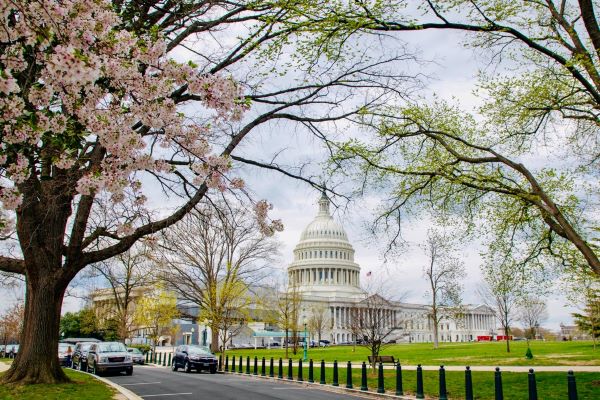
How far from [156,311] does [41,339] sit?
36114 millimetres

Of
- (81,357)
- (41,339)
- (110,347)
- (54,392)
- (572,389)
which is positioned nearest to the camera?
(572,389)

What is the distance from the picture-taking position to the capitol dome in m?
133

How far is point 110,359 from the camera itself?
83.0 ft

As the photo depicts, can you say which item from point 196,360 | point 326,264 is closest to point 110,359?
point 196,360

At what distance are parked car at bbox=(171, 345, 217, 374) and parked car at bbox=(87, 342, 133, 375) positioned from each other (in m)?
3.94

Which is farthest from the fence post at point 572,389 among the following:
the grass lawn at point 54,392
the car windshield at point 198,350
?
the car windshield at point 198,350

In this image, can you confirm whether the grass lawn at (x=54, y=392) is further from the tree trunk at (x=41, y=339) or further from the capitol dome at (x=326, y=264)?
the capitol dome at (x=326, y=264)

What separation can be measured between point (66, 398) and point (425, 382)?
11.7m

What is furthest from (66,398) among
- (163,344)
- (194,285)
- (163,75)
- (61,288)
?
(163,344)

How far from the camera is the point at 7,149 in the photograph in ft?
23.9

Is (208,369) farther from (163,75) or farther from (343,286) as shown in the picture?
(343,286)

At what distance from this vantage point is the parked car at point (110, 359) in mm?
25188

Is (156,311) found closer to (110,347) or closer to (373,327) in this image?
(110,347)

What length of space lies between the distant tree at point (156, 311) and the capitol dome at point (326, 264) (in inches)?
3064
